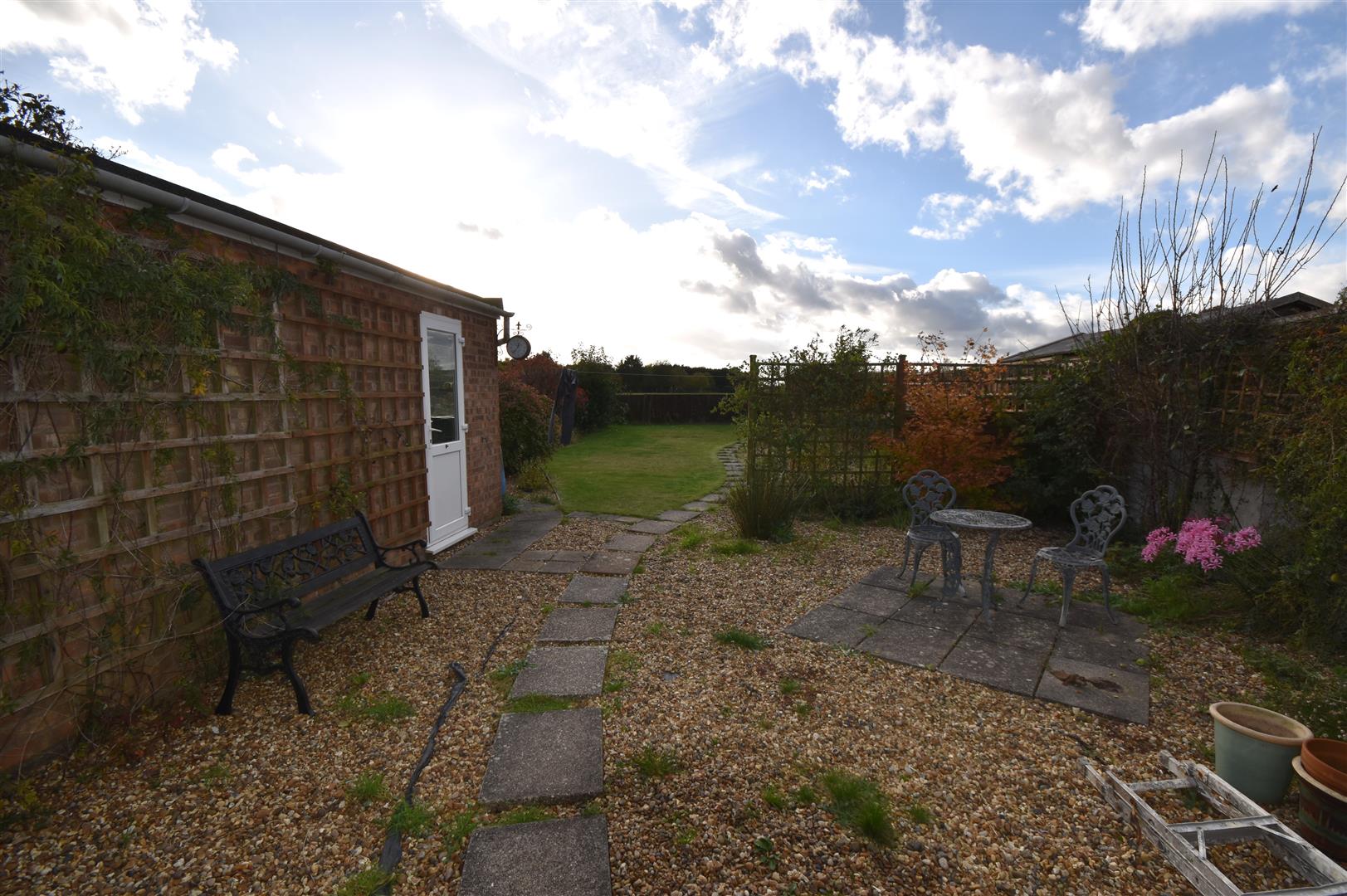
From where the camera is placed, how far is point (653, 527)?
22.5 ft

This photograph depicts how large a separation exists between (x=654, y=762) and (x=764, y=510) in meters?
3.98

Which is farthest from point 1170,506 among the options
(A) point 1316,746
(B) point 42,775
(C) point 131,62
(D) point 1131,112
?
(C) point 131,62

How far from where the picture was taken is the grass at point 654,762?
94.3 inches

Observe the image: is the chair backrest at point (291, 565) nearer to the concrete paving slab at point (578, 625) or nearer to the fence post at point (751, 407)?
the concrete paving slab at point (578, 625)

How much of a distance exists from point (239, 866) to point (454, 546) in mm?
4199

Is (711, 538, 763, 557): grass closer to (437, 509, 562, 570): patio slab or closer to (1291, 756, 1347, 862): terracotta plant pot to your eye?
(437, 509, 562, 570): patio slab

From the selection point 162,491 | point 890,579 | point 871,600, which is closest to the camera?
point 162,491

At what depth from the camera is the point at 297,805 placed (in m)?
2.23

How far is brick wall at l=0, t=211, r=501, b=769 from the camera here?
94.5 inches

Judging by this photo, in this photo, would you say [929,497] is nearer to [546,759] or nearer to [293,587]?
[546,759]

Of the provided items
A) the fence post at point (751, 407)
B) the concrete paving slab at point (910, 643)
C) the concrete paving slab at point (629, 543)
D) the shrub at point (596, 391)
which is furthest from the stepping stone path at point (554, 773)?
the shrub at point (596, 391)

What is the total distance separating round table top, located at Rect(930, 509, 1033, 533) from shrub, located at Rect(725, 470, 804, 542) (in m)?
1.92

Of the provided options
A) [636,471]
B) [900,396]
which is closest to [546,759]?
[900,396]

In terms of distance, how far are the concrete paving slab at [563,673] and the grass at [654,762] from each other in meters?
0.63
